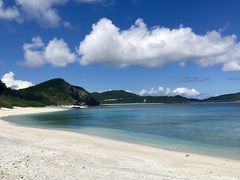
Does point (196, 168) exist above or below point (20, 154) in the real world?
below

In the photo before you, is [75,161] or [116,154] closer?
[75,161]

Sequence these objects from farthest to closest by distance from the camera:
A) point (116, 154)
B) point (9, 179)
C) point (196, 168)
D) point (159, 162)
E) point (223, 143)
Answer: point (223, 143), point (116, 154), point (159, 162), point (196, 168), point (9, 179)

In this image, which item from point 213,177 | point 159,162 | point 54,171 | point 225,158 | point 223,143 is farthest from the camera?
point 223,143

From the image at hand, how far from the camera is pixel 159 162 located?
3103 cm

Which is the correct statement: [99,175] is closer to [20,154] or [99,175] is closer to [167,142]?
[20,154]

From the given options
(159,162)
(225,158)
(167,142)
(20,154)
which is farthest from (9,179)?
(167,142)

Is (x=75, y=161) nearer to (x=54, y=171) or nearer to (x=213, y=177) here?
(x=54, y=171)

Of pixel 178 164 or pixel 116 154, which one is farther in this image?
pixel 116 154

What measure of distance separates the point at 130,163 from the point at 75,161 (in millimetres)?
5046

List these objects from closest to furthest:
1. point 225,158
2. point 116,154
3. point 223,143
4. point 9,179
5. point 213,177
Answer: point 9,179
point 213,177
point 116,154
point 225,158
point 223,143

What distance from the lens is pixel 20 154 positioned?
26.0m

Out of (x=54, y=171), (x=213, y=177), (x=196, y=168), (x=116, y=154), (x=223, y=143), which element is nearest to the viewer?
(x=54, y=171)

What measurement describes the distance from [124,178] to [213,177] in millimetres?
6468

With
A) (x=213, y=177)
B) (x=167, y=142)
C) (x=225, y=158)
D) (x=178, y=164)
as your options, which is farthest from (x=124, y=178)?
(x=167, y=142)
